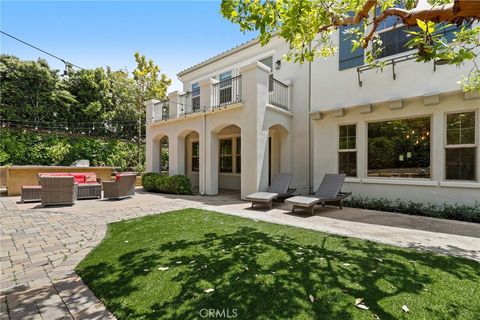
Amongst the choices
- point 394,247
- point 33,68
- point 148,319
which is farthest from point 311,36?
point 33,68

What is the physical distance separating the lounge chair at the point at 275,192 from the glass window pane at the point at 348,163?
224 centimetres

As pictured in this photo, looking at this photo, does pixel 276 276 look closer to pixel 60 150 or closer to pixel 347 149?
pixel 347 149

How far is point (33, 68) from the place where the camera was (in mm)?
17219

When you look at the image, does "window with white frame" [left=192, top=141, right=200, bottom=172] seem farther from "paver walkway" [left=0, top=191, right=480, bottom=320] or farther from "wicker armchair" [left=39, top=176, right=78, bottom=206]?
"wicker armchair" [left=39, top=176, right=78, bottom=206]

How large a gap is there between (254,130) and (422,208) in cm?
618

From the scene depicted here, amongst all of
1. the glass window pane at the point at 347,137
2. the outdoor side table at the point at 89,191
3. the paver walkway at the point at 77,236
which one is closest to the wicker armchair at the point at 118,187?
the outdoor side table at the point at 89,191

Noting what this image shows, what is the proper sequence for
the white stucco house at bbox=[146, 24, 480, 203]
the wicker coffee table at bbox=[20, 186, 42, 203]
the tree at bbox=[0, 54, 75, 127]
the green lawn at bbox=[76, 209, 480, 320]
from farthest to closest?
the tree at bbox=[0, 54, 75, 127]
the wicker coffee table at bbox=[20, 186, 42, 203]
the white stucco house at bbox=[146, 24, 480, 203]
the green lawn at bbox=[76, 209, 480, 320]

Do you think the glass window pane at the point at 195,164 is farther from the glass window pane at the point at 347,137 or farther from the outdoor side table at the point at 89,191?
the glass window pane at the point at 347,137

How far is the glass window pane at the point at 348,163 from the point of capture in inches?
368

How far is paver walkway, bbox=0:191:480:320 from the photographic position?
113 inches

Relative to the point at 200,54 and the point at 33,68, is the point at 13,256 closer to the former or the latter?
the point at 200,54

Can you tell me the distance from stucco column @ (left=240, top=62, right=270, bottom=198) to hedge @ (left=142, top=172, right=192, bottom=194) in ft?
11.1

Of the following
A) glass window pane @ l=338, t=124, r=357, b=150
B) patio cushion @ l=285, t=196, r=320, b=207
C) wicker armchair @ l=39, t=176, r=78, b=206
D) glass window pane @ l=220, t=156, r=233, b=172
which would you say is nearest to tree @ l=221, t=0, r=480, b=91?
patio cushion @ l=285, t=196, r=320, b=207

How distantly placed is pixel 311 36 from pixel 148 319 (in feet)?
16.8
